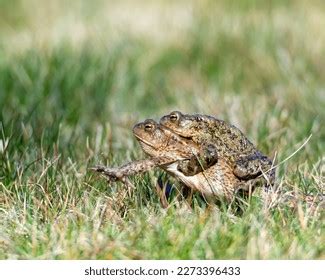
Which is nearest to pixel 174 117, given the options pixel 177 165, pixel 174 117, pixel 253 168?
pixel 174 117

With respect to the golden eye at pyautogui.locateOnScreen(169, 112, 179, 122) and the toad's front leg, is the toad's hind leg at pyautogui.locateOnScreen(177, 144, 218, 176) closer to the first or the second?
the toad's front leg

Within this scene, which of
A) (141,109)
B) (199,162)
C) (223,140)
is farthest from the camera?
(141,109)

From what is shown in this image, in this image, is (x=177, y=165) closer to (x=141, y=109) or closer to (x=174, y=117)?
(x=174, y=117)

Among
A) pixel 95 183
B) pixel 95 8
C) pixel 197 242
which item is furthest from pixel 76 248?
pixel 95 8

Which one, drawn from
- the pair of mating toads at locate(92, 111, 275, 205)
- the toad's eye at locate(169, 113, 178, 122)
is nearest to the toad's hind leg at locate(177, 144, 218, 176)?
the pair of mating toads at locate(92, 111, 275, 205)

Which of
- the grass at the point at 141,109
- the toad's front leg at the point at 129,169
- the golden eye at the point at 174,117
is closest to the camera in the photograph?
the grass at the point at 141,109

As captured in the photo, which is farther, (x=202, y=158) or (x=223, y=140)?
(x=223, y=140)

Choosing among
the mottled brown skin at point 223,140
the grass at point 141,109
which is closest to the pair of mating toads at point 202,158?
the mottled brown skin at point 223,140

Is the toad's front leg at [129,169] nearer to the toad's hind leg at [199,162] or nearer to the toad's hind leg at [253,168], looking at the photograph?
the toad's hind leg at [199,162]
